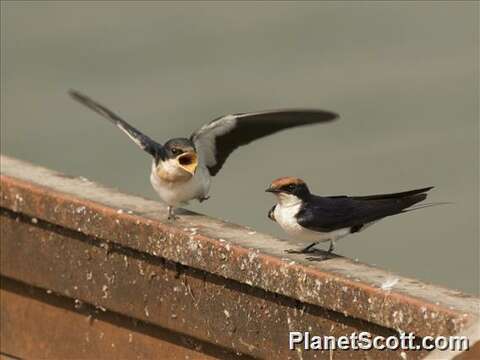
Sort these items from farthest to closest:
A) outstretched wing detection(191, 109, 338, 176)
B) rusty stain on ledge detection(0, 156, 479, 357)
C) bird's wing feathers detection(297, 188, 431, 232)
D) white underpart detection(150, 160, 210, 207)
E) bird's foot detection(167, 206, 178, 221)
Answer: outstretched wing detection(191, 109, 338, 176) < white underpart detection(150, 160, 210, 207) < bird's foot detection(167, 206, 178, 221) < bird's wing feathers detection(297, 188, 431, 232) < rusty stain on ledge detection(0, 156, 479, 357)

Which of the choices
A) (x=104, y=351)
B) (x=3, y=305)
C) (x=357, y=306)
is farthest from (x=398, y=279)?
(x=3, y=305)

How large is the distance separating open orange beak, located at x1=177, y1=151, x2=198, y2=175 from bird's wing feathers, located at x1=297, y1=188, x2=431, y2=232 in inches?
28.7

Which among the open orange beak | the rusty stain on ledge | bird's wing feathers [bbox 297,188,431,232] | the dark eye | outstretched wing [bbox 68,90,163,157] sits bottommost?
the rusty stain on ledge

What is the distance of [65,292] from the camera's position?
7090 millimetres

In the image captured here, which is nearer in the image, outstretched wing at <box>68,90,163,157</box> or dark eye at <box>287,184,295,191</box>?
dark eye at <box>287,184,295,191</box>

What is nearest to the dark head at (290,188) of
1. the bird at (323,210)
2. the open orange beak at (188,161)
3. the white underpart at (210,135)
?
the bird at (323,210)

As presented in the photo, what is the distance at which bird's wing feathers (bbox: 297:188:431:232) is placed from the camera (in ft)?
21.4

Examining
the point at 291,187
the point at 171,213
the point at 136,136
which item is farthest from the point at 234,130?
the point at 291,187

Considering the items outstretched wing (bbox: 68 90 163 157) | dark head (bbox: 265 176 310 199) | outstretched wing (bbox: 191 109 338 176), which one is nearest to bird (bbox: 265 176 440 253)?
dark head (bbox: 265 176 310 199)

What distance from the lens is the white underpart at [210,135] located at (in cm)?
743

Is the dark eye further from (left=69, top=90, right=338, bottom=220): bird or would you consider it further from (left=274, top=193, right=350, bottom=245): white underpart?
(left=69, top=90, right=338, bottom=220): bird

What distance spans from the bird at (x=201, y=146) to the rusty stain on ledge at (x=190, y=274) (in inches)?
4.5

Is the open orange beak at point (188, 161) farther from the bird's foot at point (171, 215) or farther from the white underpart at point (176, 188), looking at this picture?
the bird's foot at point (171, 215)

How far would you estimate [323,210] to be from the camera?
259 inches
